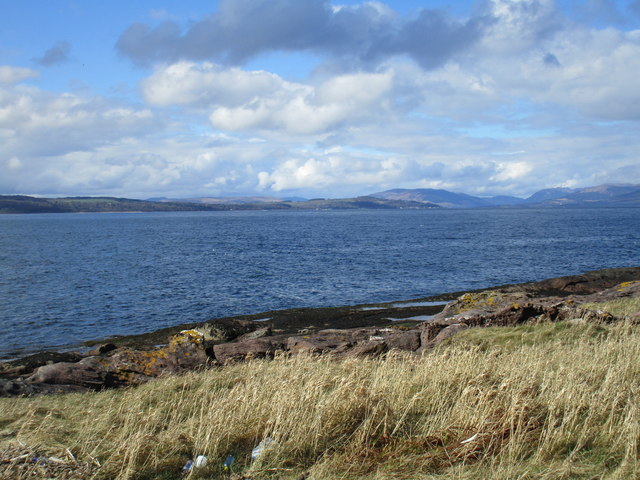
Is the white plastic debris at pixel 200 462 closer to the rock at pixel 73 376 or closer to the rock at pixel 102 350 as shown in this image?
the rock at pixel 73 376

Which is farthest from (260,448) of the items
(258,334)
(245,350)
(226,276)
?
(226,276)

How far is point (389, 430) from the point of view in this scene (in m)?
6.84

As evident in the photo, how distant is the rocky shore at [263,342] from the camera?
46.8 ft

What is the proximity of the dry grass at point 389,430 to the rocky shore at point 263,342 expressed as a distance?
4.37 meters

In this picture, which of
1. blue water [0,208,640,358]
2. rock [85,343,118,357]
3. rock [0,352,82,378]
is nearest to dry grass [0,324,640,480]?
rock [0,352,82,378]

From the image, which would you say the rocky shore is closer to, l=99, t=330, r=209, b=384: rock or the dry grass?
l=99, t=330, r=209, b=384: rock

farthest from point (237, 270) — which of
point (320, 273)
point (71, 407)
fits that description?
point (71, 407)

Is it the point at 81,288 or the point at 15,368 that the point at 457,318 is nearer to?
the point at 15,368

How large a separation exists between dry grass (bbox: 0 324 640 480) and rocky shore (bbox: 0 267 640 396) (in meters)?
4.37

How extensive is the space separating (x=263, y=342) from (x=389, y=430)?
1217cm

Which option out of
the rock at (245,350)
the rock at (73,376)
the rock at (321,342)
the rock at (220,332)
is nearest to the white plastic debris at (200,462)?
the rock at (73,376)

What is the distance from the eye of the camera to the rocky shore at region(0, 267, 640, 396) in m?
14.3

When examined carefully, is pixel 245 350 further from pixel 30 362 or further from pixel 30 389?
pixel 30 362

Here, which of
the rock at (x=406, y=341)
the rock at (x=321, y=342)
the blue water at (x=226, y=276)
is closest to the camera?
the rock at (x=406, y=341)
